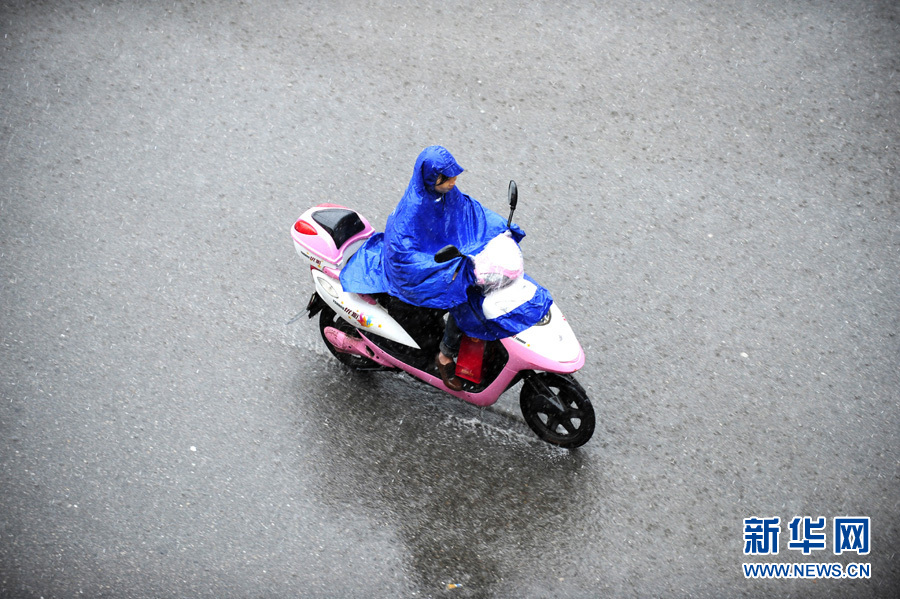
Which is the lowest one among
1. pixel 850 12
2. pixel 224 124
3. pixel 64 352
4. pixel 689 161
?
pixel 64 352

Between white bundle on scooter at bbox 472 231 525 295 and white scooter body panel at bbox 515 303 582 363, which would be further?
white scooter body panel at bbox 515 303 582 363

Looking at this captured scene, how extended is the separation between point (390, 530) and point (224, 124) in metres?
3.95

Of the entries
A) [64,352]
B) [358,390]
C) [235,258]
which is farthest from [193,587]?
[235,258]

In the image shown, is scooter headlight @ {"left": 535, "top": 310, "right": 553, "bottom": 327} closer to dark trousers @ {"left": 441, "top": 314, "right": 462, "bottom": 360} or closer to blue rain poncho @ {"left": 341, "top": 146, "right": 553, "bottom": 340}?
blue rain poncho @ {"left": 341, "top": 146, "right": 553, "bottom": 340}

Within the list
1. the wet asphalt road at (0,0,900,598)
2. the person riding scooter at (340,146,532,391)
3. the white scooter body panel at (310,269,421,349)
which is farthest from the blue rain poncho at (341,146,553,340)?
the wet asphalt road at (0,0,900,598)

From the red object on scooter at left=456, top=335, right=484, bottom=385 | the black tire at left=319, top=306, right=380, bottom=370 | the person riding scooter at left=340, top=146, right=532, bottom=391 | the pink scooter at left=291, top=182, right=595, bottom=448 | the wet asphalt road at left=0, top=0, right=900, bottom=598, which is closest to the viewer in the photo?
the person riding scooter at left=340, top=146, right=532, bottom=391

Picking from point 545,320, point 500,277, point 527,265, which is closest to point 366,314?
point 500,277

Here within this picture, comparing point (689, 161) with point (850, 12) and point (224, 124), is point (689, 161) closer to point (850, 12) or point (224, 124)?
point (850, 12)

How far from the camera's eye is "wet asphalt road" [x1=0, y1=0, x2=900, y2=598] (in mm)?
4035

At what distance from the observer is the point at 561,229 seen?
570 cm

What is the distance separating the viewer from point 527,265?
5426 millimetres

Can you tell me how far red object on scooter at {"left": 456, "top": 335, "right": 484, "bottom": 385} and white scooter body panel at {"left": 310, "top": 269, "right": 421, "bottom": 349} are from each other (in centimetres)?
28

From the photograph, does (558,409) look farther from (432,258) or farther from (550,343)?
(432,258)

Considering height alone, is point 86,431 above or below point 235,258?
below
